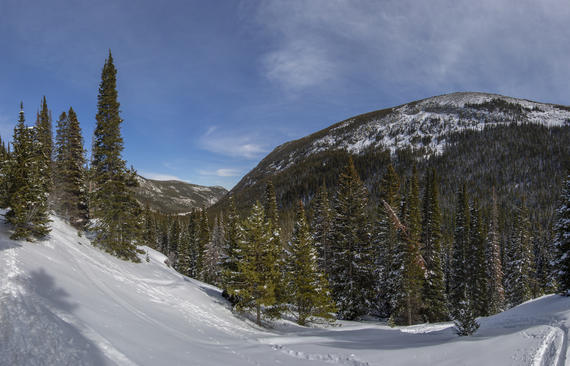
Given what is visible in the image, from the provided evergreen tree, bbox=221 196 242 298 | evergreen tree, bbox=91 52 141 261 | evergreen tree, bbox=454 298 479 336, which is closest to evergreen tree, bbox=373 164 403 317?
evergreen tree, bbox=454 298 479 336

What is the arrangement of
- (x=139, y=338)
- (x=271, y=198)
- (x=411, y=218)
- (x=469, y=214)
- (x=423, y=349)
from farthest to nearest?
(x=469, y=214) < (x=271, y=198) < (x=411, y=218) < (x=423, y=349) < (x=139, y=338)

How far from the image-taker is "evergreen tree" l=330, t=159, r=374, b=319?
84.8ft

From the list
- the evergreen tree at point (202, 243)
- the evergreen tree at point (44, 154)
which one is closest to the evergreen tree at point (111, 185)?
the evergreen tree at point (44, 154)

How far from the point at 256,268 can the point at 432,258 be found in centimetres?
2230

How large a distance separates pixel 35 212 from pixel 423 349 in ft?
60.0

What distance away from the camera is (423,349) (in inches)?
386

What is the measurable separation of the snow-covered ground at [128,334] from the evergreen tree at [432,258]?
1322 cm

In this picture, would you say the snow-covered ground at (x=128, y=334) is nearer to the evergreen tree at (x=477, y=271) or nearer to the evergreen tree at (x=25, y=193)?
the evergreen tree at (x=25, y=193)

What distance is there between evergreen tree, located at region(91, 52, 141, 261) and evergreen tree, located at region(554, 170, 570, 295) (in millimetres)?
31546

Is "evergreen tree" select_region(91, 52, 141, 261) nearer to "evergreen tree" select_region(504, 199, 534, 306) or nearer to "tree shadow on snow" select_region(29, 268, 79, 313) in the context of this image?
"tree shadow on snow" select_region(29, 268, 79, 313)

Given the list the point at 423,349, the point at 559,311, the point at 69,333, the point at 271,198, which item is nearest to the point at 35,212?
the point at 69,333

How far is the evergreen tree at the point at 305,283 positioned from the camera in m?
21.6

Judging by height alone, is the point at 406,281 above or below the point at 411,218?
below

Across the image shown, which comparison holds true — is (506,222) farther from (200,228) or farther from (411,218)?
Result: (200,228)
